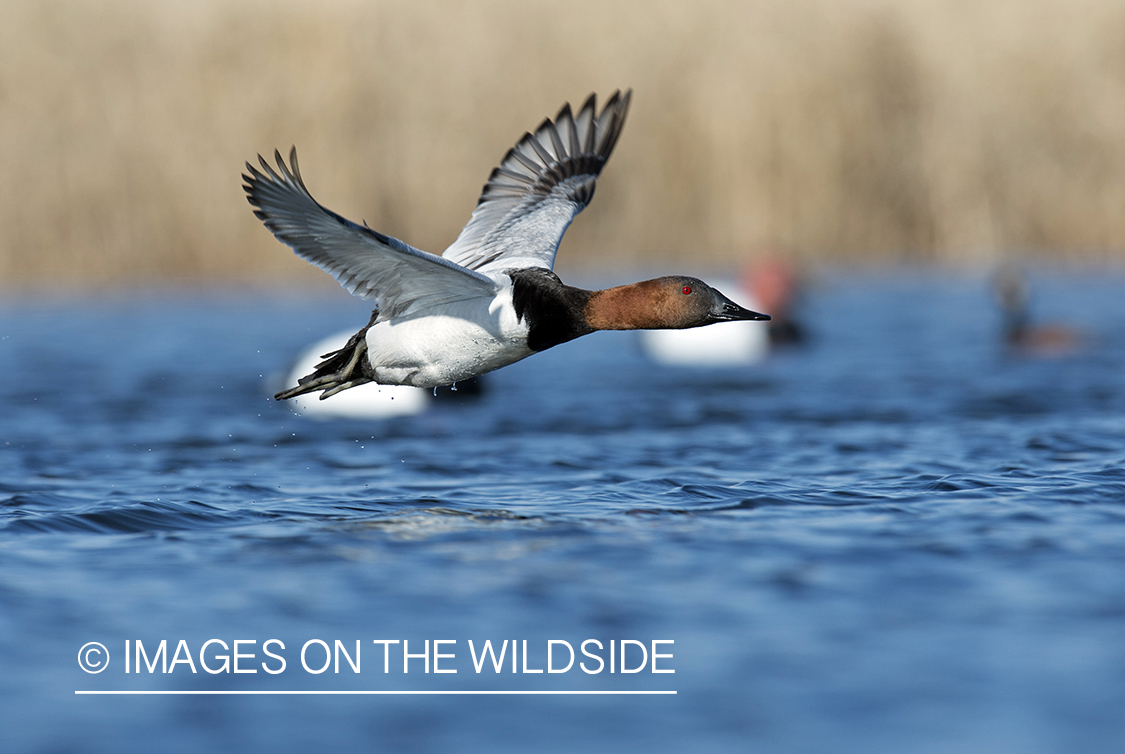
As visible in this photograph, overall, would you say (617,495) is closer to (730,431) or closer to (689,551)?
(689,551)

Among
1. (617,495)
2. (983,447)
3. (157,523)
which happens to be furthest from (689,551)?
(983,447)

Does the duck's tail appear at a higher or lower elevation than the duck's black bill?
lower

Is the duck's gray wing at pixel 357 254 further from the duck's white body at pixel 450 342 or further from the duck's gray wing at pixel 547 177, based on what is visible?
the duck's gray wing at pixel 547 177

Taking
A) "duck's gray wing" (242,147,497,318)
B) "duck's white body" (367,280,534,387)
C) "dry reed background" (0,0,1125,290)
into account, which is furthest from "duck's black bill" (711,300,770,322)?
"dry reed background" (0,0,1125,290)

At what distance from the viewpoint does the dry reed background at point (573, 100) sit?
755 inches

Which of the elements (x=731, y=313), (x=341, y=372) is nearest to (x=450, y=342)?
(x=341, y=372)

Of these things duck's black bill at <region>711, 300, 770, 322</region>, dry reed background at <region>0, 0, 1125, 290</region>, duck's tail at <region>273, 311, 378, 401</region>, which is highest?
dry reed background at <region>0, 0, 1125, 290</region>

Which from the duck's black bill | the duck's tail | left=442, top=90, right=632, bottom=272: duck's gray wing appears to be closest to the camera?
the duck's black bill

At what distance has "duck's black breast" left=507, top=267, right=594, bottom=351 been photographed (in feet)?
23.0

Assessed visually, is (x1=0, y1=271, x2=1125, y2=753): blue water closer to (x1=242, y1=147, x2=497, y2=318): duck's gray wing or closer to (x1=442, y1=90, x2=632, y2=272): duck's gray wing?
(x1=242, y1=147, x2=497, y2=318): duck's gray wing

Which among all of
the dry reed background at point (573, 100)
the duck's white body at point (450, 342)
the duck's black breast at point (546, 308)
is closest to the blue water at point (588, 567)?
the duck's white body at point (450, 342)

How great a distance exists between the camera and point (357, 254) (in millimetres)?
6762

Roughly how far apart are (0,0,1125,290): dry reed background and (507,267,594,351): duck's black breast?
12.3 metres

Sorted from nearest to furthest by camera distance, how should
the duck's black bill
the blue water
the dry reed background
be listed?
1. the blue water
2. the duck's black bill
3. the dry reed background
